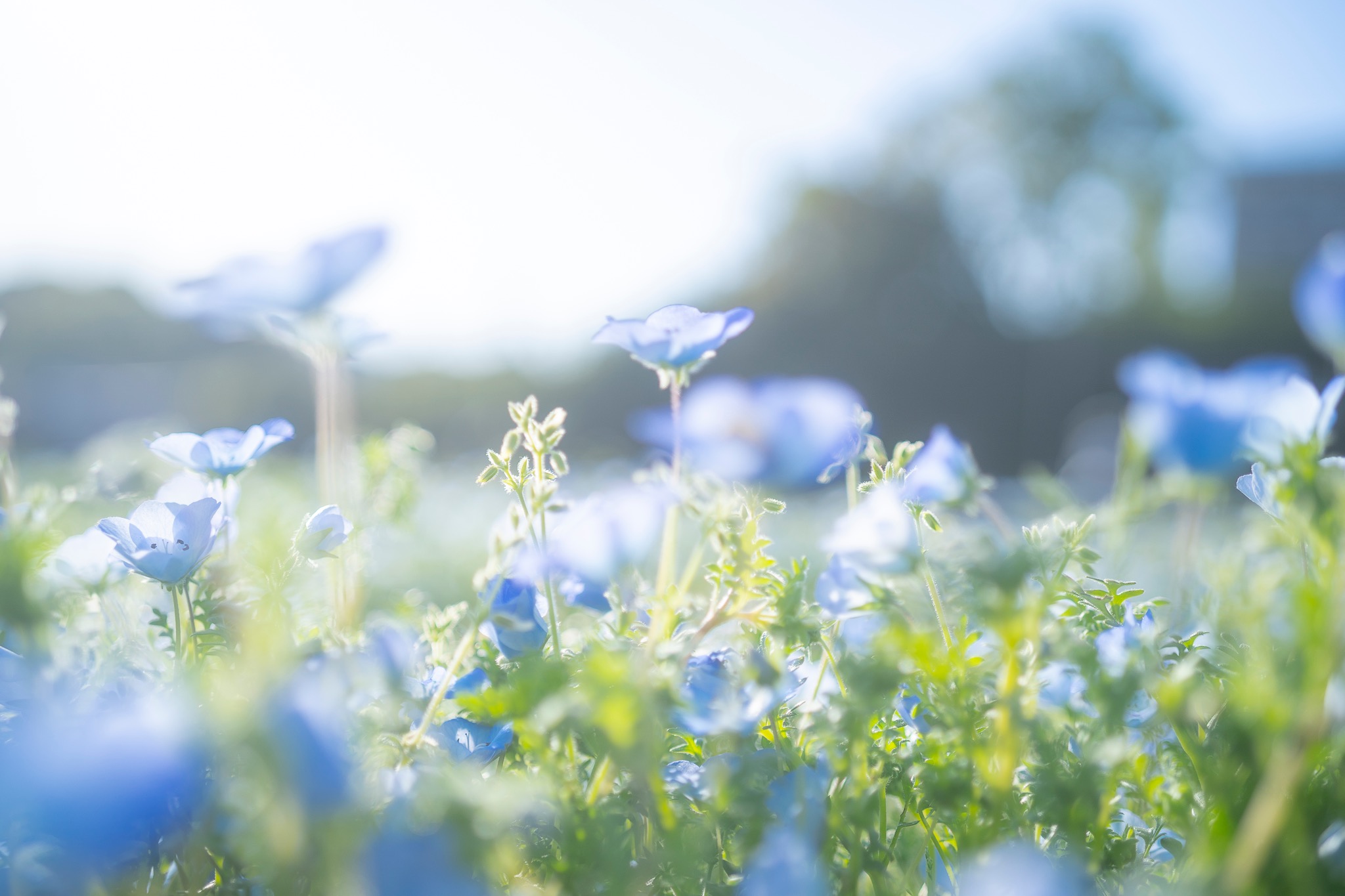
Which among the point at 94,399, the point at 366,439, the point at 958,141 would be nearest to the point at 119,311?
the point at 94,399

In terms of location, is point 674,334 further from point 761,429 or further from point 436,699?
point 436,699

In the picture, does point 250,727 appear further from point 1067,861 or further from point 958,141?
point 958,141

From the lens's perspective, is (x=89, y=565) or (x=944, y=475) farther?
(x=89, y=565)

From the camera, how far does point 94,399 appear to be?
21.5 metres

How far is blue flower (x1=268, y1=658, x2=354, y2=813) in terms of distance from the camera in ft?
1.63

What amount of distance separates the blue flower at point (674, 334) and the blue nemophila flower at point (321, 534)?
0.30m

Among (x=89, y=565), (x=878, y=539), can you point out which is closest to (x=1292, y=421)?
(x=878, y=539)

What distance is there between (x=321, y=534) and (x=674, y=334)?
1.21ft

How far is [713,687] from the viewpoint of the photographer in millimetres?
794

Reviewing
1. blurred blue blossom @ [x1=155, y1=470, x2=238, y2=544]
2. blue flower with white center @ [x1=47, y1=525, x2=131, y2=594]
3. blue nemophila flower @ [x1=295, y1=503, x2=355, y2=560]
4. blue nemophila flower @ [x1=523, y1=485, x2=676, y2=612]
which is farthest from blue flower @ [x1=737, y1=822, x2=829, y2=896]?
blue flower with white center @ [x1=47, y1=525, x2=131, y2=594]

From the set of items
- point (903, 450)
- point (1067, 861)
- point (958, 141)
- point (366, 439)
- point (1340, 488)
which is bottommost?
point (958, 141)

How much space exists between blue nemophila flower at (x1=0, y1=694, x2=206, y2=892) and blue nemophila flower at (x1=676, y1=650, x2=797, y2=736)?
1.02 ft

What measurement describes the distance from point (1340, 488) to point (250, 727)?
680mm

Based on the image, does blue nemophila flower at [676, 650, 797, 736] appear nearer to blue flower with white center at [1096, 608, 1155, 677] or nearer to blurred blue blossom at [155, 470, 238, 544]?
blue flower with white center at [1096, 608, 1155, 677]
